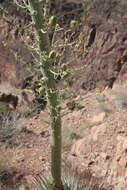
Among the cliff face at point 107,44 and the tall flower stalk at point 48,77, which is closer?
the tall flower stalk at point 48,77

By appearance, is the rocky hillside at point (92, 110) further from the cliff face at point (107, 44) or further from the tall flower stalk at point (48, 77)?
the tall flower stalk at point (48, 77)

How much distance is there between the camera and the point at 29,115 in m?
6.26

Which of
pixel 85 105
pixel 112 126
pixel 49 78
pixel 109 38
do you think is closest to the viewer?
pixel 49 78

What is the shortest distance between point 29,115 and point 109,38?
320 centimetres

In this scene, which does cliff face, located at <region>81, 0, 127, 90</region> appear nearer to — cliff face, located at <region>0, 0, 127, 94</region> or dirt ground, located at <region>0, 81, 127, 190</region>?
cliff face, located at <region>0, 0, 127, 94</region>

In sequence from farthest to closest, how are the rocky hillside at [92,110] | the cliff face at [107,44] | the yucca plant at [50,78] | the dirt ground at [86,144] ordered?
the cliff face at [107,44] → the rocky hillside at [92,110] → the dirt ground at [86,144] → the yucca plant at [50,78]

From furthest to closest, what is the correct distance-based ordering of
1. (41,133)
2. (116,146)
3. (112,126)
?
(41,133), (112,126), (116,146)

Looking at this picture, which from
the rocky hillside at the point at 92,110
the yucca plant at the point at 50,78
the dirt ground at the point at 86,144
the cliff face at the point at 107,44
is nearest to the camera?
the yucca plant at the point at 50,78

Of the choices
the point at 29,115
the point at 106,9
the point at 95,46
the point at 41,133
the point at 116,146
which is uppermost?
the point at 106,9

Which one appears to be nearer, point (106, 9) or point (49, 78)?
point (49, 78)

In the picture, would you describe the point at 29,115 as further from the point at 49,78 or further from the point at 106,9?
the point at 49,78

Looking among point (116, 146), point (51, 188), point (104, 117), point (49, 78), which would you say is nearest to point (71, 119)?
point (104, 117)

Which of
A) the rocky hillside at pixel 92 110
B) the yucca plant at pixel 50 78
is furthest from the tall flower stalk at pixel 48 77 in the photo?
the rocky hillside at pixel 92 110

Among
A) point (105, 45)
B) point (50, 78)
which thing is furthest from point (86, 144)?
point (105, 45)
